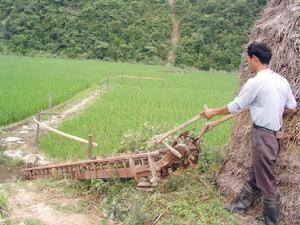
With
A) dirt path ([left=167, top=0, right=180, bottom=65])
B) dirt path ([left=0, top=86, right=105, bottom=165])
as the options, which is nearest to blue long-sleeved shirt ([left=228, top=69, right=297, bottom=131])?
dirt path ([left=0, top=86, right=105, bottom=165])

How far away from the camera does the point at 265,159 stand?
403 centimetres

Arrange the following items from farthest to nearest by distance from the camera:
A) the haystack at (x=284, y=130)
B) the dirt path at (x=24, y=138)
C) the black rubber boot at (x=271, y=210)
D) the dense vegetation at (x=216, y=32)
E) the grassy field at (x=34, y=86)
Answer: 1. the dense vegetation at (x=216, y=32)
2. the grassy field at (x=34, y=86)
3. the dirt path at (x=24, y=138)
4. the haystack at (x=284, y=130)
5. the black rubber boot at (x=271, y=210)

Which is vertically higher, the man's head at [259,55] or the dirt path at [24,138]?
the man's head at [259,55]

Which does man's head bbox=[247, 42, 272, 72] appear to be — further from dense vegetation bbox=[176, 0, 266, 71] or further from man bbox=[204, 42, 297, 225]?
dense vegetation bbox=[176, 0, 266, 71]

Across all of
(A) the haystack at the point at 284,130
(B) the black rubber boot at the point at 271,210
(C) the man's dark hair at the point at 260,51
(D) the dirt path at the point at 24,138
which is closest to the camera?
(C) the man's dark hair at the point at 260,51

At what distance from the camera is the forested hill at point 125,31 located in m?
34.9

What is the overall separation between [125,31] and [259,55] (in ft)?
109

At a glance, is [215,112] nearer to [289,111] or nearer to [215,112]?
[215,112]

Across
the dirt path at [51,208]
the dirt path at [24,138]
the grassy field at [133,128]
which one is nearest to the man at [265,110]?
the grassy field at [133,128]

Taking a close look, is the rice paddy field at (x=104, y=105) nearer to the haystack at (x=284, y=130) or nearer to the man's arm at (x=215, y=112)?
the haystack at (x=284, y=130)

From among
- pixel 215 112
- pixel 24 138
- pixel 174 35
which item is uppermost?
pixel 174 35

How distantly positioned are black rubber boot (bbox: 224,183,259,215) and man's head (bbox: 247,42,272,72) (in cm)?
119

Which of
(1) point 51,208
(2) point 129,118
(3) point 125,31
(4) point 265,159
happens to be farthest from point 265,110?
(3) point 125,31

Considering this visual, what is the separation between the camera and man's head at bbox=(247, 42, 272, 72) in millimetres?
3928
